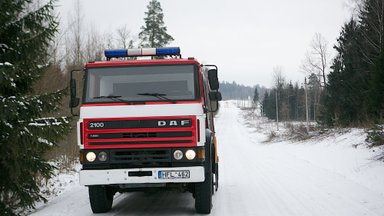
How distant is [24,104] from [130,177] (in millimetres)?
2383

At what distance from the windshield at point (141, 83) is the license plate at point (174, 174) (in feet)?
4.32

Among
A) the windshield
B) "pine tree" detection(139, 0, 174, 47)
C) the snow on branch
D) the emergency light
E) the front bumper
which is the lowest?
the front bumper

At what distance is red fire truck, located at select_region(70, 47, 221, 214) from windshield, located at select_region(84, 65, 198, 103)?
0.02 metres

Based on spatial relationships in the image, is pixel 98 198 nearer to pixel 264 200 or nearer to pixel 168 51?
pixel 168 51

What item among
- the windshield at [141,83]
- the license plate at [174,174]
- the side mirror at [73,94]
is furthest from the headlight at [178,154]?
the side mirror at [73,94]

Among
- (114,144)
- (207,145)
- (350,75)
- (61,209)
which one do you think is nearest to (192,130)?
(207,145)

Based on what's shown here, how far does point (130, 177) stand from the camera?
6566 millimetres

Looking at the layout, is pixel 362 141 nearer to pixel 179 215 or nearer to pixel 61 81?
pixel 179 215

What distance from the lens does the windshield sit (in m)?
7.05

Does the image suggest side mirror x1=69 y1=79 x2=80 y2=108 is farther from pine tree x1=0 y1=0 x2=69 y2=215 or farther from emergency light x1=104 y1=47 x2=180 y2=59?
emergency light x1=104 y1=47 x2=180 y2=59

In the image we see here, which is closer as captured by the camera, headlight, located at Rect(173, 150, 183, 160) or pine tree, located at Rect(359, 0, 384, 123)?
headlight, located at Rect(173, 150, 183, 160)

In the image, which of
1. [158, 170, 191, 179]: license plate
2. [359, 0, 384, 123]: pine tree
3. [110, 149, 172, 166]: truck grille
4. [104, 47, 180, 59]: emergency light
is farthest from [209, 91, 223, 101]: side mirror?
[359, 0, 384, 123]: pine tree

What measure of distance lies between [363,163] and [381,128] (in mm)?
1518

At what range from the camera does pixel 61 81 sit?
14.1 metres
